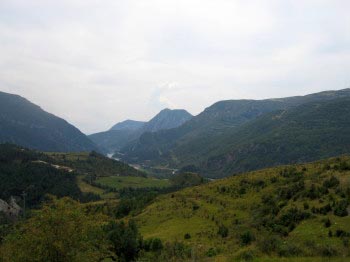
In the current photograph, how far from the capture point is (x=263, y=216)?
1700 inches

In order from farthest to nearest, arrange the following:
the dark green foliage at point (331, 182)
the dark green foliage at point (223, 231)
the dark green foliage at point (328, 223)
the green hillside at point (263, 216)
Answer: the dark green foliage at point (331, 182) → the dark green foliage at point (223, 231) → the dark green foliage at point (328, 223) → the green hillside at point (263, 216)

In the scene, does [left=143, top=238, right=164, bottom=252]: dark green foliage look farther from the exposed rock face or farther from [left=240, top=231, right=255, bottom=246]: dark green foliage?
the exposed rock face

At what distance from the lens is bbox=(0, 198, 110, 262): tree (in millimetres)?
24672

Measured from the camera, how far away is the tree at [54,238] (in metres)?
24.7

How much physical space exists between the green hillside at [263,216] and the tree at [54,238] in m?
7.24

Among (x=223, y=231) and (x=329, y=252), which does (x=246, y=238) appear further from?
(x=329, y=252)

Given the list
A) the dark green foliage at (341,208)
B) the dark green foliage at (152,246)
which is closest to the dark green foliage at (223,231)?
the dark green foliage at (152,246)

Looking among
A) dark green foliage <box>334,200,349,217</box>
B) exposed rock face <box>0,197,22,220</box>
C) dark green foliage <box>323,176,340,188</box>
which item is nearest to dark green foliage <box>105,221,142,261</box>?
dark green foliage <box>334,200,349,217</box>

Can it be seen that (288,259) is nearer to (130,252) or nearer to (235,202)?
(130,252)

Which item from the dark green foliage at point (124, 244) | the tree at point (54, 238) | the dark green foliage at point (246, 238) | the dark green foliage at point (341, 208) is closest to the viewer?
the tree at point (54, 238)

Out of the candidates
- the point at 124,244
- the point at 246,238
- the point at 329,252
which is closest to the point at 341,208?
the point at 246,238

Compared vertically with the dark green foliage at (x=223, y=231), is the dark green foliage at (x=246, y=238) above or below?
above

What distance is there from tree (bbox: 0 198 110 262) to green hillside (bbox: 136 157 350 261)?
724 centimetres

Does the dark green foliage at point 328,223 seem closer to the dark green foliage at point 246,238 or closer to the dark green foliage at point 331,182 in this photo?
the dark green foliage at point 246,238
